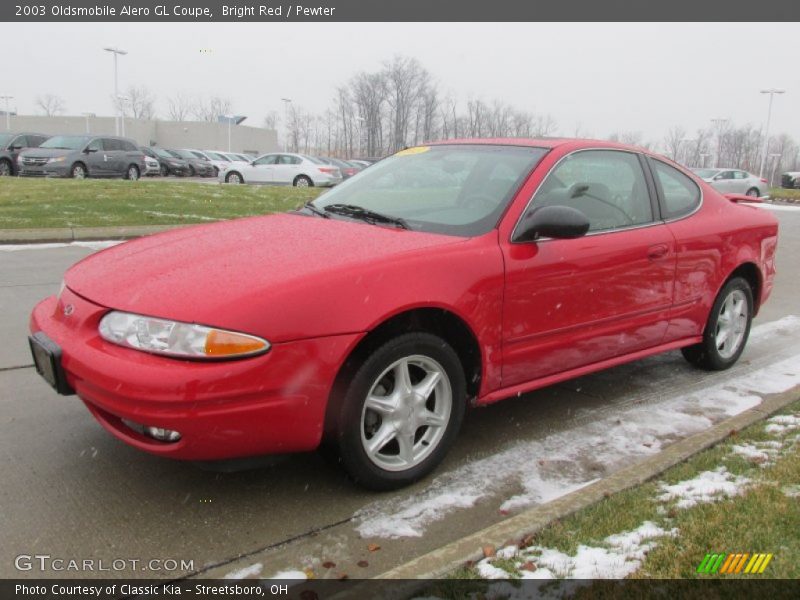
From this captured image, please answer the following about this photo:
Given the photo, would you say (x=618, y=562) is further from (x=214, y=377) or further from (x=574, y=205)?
(x=574, y=205)

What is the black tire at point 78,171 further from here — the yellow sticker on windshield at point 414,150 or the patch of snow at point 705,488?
the patch of snow at point 705,488

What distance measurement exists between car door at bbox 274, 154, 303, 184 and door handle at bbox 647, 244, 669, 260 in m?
22.5

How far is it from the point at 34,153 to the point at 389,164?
20488mm

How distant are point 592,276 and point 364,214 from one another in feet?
4.09

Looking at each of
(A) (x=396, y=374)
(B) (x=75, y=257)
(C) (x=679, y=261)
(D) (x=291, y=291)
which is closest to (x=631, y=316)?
(C) (x=679, y=261)

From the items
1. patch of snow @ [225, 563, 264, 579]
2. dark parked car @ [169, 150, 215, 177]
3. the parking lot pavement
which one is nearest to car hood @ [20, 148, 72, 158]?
dark parked car @ [169, 150, 215, 177]

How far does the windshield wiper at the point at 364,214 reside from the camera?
11.9 feet

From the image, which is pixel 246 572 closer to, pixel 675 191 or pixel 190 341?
pixel 190 341

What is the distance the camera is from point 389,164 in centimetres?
444

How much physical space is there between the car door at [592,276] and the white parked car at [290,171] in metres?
21.8

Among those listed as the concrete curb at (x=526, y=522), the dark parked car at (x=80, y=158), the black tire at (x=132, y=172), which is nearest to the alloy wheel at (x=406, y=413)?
the concrete curb at (x=526, y=522)

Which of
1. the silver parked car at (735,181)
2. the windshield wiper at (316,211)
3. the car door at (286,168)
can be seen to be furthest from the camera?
the silver parked car at (735,181)

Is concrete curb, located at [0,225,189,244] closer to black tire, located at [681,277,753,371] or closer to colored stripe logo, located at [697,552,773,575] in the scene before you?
black tire, located at [681,277,753,371]

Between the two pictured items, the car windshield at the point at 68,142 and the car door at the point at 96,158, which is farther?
the car door at the point at 96,158
